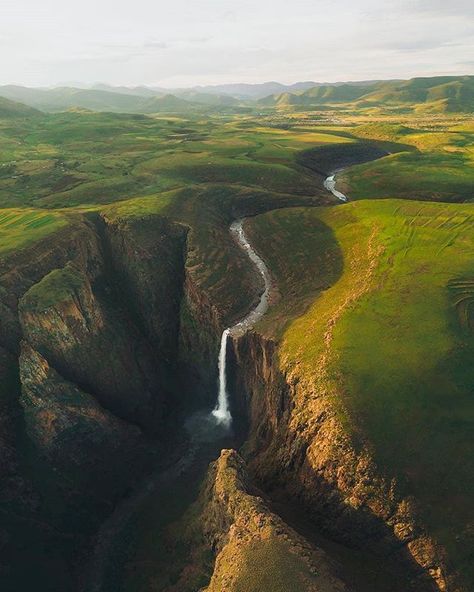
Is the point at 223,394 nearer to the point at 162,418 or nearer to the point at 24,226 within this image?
the point at 162,418

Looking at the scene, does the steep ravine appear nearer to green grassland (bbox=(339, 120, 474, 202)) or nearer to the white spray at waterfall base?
the white spray at waterfall base

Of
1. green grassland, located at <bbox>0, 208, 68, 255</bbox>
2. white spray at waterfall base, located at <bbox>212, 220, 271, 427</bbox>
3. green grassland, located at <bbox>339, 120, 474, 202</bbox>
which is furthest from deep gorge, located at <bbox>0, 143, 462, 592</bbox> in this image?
green grassland, located at <bbox>339, 120, 474, 202</bbox>

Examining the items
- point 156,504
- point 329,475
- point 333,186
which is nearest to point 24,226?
point 156,504

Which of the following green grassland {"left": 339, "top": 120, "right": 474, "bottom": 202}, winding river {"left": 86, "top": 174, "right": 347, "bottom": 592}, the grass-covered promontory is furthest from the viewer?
green grassland {"left": 339, "top": 120, "right": 474, "bottom": 202}

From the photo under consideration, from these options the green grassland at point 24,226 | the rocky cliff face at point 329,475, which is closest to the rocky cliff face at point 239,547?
the rocky cliff face at point 329,475

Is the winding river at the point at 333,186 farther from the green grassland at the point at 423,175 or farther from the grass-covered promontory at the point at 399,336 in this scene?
the grass-covered promontory at the point at 399,336
